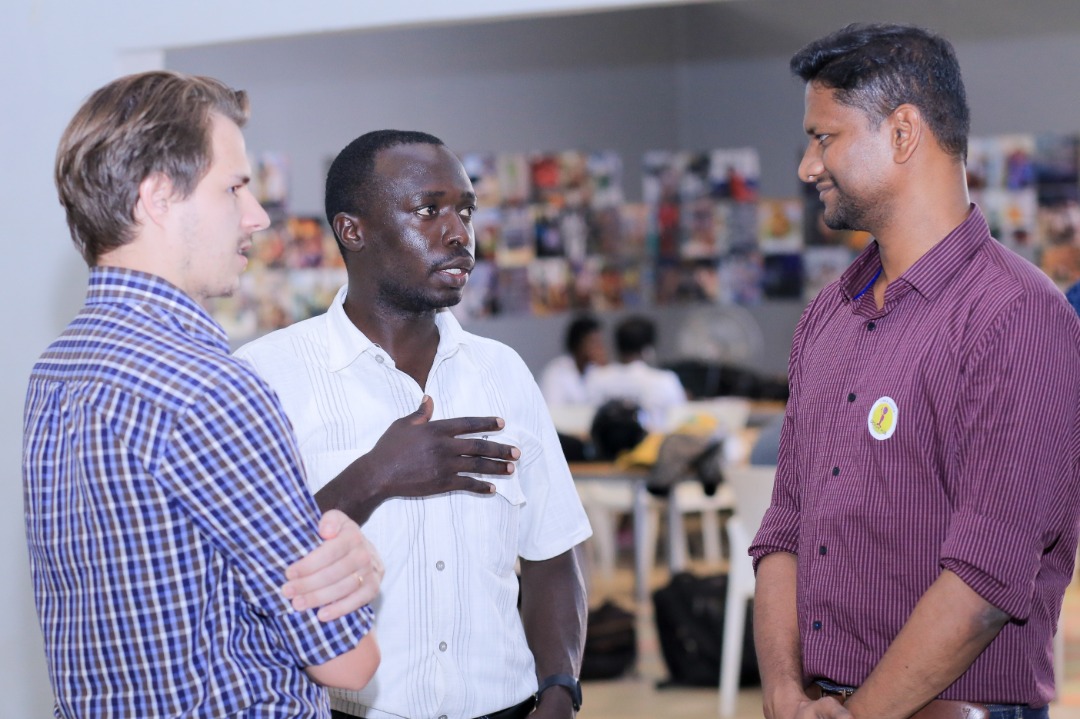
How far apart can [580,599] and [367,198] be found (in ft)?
2.51

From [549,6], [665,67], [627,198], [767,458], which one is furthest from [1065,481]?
[665,67]

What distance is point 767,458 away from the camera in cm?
470

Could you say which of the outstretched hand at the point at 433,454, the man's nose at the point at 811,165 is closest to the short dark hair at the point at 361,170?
the outstretched hand at the point at 433,454

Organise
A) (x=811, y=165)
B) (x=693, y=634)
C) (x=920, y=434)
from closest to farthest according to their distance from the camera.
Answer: (x=920, y=434) < (x=811, y=165) < (x=693, y=634)

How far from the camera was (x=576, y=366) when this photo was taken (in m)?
7.42

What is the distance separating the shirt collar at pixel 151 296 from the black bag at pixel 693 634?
12.8 ft

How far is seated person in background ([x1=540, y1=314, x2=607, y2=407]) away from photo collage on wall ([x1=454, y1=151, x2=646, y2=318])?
0.68 metres

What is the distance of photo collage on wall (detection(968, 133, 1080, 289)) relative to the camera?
8461 millimetres

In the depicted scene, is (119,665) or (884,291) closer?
(119,665)

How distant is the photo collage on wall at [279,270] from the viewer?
5984mm

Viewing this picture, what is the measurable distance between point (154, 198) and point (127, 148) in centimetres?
6

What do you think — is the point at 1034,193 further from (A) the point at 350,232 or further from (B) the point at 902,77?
(A) the point at 350,232

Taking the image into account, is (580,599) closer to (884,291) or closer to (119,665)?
(884,291)

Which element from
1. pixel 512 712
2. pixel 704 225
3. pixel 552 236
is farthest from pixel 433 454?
pixel 704 225
